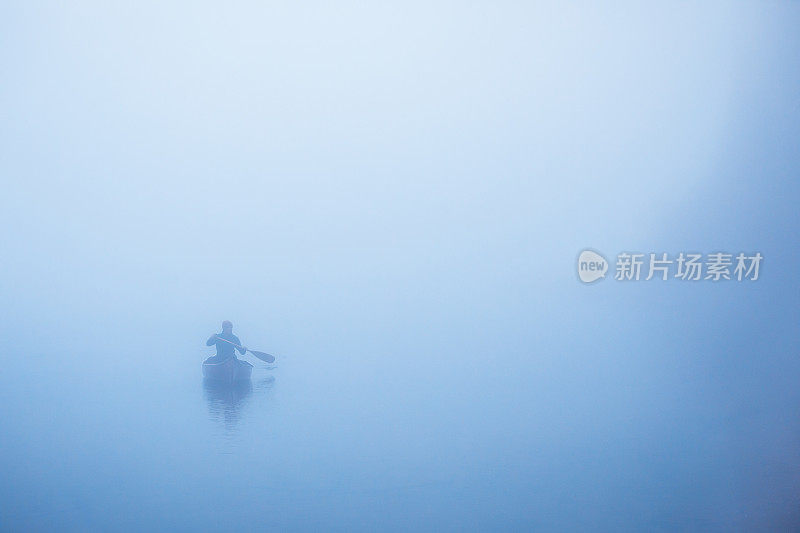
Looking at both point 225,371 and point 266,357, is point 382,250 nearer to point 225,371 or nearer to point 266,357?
point 266,357

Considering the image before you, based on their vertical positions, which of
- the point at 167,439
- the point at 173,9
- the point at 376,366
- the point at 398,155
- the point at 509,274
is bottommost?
the point at 167,439

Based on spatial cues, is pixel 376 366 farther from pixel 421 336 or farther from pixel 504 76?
pixel 504 76

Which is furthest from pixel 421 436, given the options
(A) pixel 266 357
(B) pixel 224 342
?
(B) pixel 224 342

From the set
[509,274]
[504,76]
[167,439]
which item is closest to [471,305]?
[509,274]

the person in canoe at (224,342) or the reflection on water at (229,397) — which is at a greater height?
the person in canoe at (224,342)

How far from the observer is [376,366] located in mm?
1644

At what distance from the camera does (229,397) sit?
1595 mm

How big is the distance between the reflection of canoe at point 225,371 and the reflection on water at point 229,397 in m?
0.01

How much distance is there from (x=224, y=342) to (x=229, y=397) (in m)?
0.17

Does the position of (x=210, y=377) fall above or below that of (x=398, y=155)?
below

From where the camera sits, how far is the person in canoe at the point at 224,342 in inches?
62.3

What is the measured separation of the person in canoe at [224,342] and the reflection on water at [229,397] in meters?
0.08

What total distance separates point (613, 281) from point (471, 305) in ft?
1.55

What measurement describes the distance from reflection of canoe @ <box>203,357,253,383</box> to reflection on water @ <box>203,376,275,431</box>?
0.01 metres
